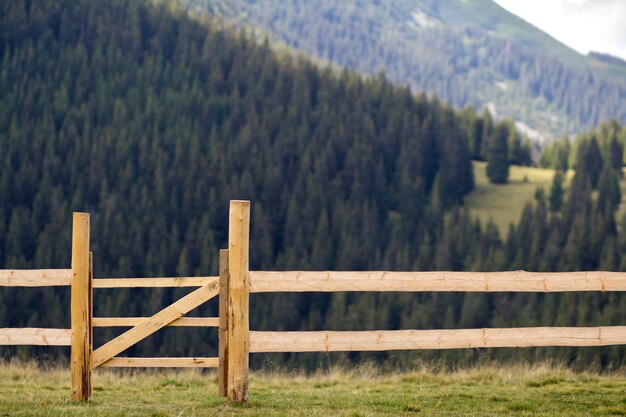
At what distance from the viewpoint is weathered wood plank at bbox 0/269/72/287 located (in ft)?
37.2

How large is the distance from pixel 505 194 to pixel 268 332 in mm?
181036

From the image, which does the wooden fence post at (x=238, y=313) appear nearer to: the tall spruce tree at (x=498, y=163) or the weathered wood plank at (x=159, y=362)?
the weathered wood plank at (x=159, y=362)

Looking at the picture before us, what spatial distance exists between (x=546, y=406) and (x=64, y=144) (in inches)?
6581

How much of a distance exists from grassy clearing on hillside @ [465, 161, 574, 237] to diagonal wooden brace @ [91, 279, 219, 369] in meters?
163

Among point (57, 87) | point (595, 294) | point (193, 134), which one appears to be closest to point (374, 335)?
point (595, 294)

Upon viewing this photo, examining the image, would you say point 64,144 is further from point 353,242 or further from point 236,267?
point 236,267

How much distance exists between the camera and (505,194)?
18812cm

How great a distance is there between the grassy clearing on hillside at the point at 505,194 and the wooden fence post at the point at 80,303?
163 metres

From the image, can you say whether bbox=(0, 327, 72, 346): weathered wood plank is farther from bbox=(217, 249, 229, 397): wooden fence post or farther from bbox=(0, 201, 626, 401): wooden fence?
bbox=(217, 249, 229, 397): wooden fence post

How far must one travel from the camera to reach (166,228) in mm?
151250

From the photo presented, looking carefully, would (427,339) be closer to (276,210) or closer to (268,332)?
(268,332)

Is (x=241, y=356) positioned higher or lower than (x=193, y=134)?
lower

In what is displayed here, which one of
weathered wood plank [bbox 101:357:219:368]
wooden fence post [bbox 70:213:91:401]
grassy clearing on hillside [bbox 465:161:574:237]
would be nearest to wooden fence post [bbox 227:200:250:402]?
weathered wood plank [bbox 101:357:219:368]

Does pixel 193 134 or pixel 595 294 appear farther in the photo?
pixel 193 134
